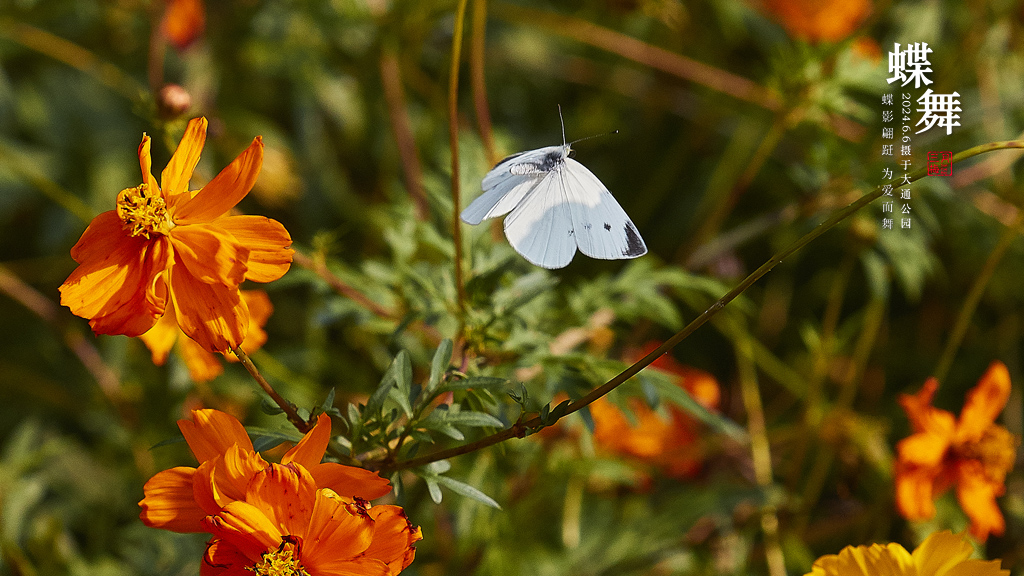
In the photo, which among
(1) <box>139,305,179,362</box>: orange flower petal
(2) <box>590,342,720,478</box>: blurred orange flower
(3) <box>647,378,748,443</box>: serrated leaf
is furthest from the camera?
(2) <box>590,342,720,478</box>: blurred orange flower

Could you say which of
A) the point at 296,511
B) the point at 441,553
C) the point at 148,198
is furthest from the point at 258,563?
the point at 441,553

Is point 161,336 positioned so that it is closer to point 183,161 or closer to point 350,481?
point 183,161

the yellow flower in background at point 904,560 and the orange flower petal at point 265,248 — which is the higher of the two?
the orange flower petal at point 265,248

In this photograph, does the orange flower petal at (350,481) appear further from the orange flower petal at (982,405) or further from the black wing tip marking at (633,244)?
the orange flower petal at (982,405)

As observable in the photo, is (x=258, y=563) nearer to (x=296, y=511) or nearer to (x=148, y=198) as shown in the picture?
(x=296, y=511)

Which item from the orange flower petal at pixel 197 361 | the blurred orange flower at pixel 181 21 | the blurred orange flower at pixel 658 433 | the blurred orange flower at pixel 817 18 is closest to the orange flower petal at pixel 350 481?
the orange flower petal at pixel 197 361

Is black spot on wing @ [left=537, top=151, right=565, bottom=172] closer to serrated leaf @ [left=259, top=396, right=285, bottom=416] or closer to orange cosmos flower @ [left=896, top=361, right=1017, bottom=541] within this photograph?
serrated leaf @ [left=259, top=396, right=285, bottom=416]

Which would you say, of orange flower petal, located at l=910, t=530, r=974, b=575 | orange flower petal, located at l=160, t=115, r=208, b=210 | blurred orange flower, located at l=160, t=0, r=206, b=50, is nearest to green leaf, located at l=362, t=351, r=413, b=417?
orange flower petal, located at l=160, t=115, r=208, b=210
